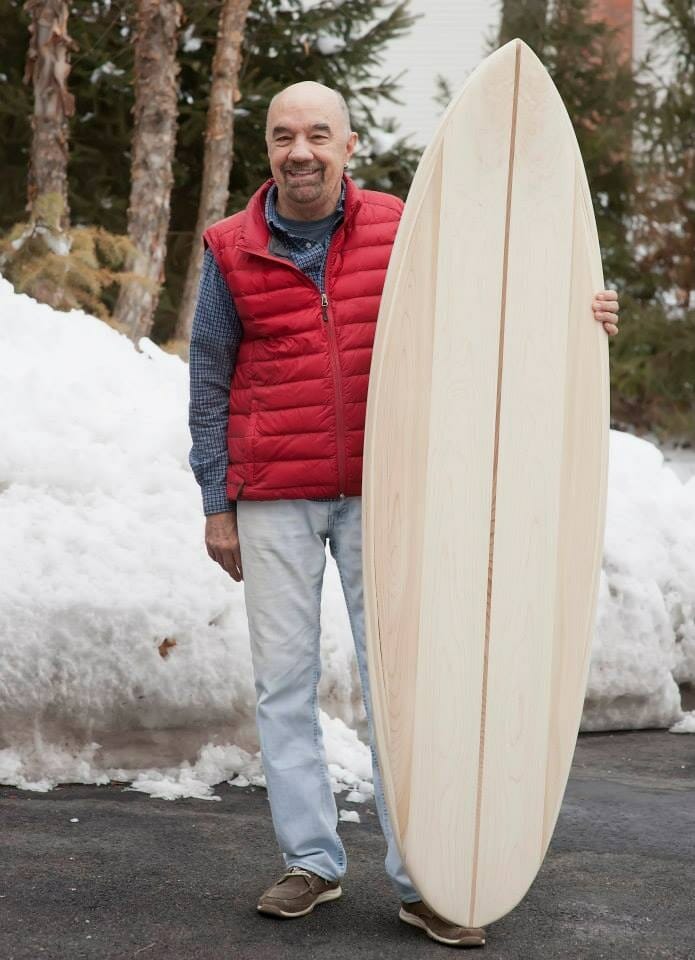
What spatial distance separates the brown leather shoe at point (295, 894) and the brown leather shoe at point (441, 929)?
216 mm

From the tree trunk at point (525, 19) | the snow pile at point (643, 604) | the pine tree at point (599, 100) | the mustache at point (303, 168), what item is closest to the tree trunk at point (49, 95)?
the snow pile at point (643, 604)

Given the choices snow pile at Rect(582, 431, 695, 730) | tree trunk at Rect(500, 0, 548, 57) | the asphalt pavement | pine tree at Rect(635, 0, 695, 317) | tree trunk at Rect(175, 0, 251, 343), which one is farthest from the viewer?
tree trunk at Rect(500, 0, 548, 57)

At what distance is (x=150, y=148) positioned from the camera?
925 cm

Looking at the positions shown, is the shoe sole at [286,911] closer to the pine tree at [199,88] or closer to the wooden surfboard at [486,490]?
the wooden surfboard at [486,490]

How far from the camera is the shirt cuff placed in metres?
3.02

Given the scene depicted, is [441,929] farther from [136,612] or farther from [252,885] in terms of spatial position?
[136,612]

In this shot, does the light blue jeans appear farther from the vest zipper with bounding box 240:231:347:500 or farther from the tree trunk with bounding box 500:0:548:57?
the tree trunk with bounding box 500:0:548:57

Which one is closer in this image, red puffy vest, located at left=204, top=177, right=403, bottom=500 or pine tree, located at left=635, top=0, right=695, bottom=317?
red puffy vest, located at left=204, top=177, right=403, bottom=500

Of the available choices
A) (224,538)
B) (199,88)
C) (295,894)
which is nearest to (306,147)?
(224,538)

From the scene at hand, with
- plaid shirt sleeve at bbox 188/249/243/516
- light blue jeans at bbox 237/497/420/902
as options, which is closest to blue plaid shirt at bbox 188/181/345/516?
plaid shirt sleeve at bbox 188/249/243/516

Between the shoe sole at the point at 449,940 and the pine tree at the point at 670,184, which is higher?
the pine tree at the point at 670,184

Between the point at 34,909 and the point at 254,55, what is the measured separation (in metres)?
10.2

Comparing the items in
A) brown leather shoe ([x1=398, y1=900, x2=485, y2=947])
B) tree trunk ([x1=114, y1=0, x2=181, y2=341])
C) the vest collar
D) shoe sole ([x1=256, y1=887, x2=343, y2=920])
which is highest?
tree trunk ([x1=114, y1=0, x2=181, y2=341])

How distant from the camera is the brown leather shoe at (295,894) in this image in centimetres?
291
